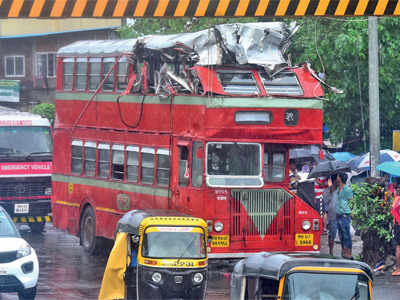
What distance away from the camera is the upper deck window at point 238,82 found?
19.7m

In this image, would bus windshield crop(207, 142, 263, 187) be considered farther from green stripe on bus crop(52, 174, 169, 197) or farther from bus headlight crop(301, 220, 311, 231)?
green stripe on bus crop(52, 174, 169, 197)

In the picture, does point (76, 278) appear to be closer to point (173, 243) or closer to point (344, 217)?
point (173, 243)

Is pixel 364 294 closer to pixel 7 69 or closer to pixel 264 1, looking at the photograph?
pixel 264 1

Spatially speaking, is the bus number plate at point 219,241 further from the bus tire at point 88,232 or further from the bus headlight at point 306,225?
the bus tire at point 88,232

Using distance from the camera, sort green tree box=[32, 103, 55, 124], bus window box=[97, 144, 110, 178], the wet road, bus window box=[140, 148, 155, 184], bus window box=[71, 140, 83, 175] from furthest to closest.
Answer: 1. green tree box=[32, 103, 55, 124]
2. bus window box=[71, 140, 83, 175]
3. bus window box=[97, 144, 110, 178]
4. bus window box=[140, 148, 155, 184]
5. the wet road

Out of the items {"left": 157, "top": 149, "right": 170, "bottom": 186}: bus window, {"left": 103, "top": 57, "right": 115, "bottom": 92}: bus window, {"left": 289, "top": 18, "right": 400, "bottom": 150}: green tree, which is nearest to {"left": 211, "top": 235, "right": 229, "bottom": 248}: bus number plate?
{"left": 157, "top": 149, "right": 170, "bottom": 186}: bus window

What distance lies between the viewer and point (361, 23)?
28.6m

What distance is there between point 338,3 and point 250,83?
7.97 meters

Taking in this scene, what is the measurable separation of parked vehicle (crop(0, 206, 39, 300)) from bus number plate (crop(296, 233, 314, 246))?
5837 millimetres

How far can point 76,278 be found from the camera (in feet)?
65.2

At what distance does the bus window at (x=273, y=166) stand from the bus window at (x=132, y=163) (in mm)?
3006

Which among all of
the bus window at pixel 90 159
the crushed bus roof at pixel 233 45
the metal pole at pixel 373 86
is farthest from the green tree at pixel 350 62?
the crushed bus roof at pixel 233 45

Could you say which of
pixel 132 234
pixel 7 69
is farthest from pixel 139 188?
pixel 7 69

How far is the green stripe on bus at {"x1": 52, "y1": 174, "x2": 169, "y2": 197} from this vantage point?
831 inches
